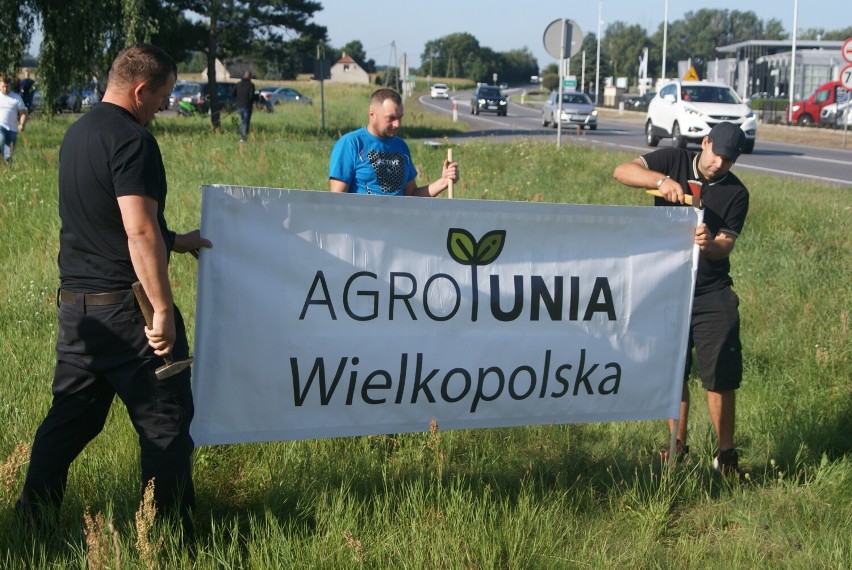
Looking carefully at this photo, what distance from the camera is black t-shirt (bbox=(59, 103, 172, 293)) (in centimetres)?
309

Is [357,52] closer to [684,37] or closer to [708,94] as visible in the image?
[684,37]

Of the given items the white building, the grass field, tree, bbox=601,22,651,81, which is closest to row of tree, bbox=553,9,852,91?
tree, bbox=601,22,651,81

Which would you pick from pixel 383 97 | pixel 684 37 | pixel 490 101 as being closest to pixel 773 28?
pixel 684 37

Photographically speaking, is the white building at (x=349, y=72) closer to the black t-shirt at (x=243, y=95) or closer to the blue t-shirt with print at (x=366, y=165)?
the black t-shirt at (x=243, y=95)

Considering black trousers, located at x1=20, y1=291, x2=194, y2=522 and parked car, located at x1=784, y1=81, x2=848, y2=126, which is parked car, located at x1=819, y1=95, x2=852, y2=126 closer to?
parked car, located at x1=784, y1=81, x2=848, y2=126

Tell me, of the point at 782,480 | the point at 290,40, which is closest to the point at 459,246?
the point at 782,480

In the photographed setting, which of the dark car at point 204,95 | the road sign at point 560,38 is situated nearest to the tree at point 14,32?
the road sign at point 560,38

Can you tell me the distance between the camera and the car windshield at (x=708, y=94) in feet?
91.6

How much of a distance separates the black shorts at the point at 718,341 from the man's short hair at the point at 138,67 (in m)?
2.91

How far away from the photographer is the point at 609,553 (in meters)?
3.79

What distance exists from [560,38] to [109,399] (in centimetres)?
1693

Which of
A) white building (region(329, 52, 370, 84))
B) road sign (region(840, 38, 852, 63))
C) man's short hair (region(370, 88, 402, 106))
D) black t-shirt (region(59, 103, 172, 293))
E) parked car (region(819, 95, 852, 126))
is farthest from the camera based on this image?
white building (region(329, 52, 370, 84))

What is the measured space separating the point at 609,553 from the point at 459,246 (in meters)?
1.42

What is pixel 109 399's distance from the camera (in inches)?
139
